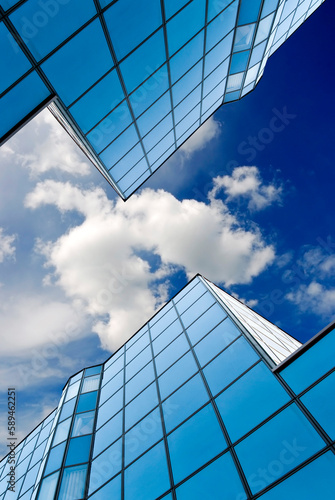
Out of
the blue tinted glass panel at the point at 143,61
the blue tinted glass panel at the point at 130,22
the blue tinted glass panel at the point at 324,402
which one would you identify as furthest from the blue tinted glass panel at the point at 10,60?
the blue tinted glass panel at the point at 324,402

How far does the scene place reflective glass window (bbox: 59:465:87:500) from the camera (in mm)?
9586

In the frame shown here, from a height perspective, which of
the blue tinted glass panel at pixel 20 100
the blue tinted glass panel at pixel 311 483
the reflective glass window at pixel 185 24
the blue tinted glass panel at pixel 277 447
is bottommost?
the blue tinted glass panel at pixel 311 483

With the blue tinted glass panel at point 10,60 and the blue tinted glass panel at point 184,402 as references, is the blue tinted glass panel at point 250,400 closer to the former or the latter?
the blue tinted glass panel at point 184,402

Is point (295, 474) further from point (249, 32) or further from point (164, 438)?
point (249, 32)

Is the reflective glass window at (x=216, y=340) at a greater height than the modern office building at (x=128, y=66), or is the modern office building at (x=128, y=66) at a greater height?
the modern office building at (x=128, y=66)

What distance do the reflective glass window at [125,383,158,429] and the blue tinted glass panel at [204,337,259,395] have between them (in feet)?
9.12

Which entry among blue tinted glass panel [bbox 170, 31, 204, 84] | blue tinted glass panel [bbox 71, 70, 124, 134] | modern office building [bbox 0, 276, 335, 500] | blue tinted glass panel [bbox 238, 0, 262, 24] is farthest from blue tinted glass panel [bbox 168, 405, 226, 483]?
blue tinted glass panel [bbox 238, 0, 262, 24]

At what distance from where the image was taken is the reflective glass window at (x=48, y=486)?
33.8 feet

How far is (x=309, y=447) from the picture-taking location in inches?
221

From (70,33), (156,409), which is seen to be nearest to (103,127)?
(70,33)

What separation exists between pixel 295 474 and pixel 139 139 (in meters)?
12.2

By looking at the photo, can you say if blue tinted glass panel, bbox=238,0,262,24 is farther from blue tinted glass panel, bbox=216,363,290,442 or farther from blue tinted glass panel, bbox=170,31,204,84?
blue tinted glass panel, bbox=216,363,290,442

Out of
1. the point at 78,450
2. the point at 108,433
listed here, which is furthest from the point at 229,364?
the point at 78,450

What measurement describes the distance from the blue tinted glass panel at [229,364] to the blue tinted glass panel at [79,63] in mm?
8810
